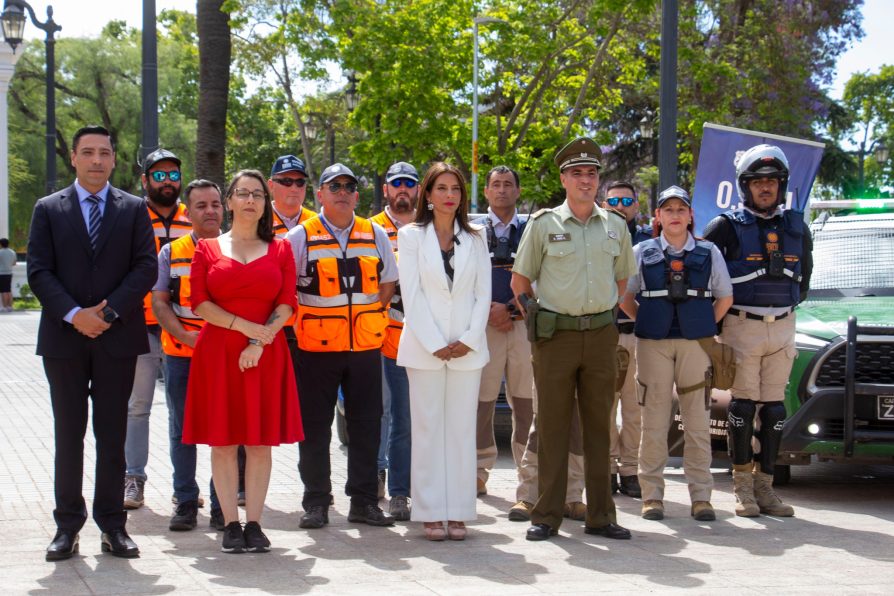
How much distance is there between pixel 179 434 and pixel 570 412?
2431 millimetres

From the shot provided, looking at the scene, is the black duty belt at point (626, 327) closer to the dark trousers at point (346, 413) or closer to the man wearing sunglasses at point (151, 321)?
the dark trousers at point (346, 413)

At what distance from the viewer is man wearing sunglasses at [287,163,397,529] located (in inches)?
292

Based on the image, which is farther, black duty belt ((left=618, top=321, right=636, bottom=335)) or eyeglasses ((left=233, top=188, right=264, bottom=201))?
black duty belt ((left=618, top=321, right=636, bottom=335))

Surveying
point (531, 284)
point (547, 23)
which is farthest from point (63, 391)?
point (547, 23)

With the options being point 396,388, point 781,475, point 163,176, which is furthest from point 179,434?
point 781,475

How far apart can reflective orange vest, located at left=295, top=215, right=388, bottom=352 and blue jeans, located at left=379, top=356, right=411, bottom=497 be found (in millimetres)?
665

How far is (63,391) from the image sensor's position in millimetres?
6562

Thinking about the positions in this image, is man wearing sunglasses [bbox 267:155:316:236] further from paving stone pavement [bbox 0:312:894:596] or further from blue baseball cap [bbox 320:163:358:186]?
paving stone pavement [bbox 0:312:894:596]

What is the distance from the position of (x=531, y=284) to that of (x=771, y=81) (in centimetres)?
2517

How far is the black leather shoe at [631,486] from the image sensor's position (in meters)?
8.71

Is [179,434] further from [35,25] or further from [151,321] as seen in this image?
[35,25]

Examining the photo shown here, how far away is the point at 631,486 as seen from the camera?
877 cm

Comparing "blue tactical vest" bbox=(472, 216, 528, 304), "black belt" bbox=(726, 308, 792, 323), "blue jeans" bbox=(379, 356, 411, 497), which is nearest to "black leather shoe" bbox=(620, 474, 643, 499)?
"black belt" bbox=(726, 308, 792, 323)

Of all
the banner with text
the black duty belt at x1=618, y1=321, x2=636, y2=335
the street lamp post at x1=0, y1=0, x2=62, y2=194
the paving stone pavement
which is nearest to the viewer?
the paving stone pavement
